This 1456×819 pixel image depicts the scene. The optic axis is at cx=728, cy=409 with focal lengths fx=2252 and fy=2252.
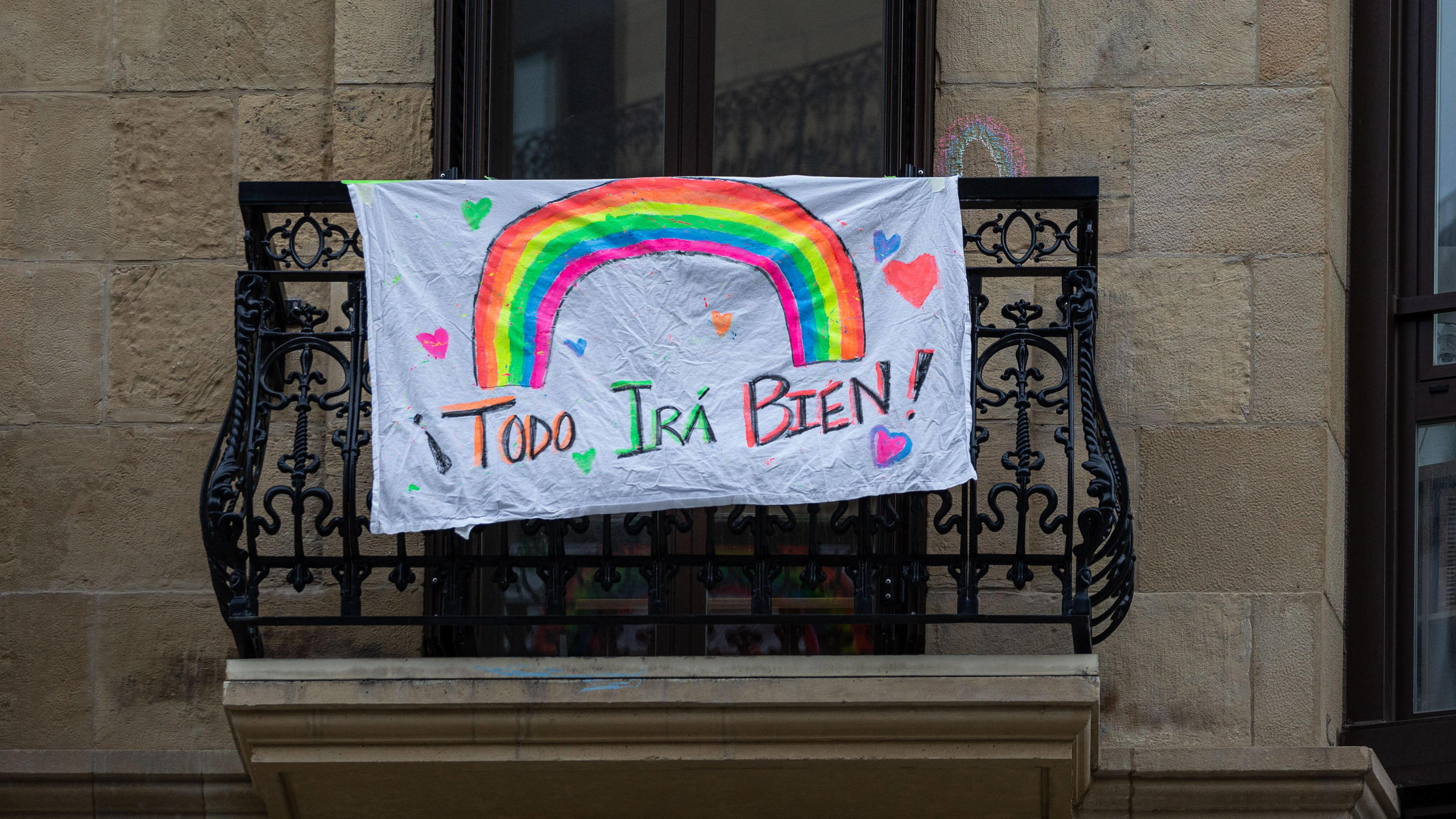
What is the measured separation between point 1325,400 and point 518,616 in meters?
2.86

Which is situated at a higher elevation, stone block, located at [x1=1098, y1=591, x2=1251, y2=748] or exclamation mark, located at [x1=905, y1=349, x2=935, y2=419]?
exclamation mark, located at [x1=905, y1=349, x2=935, y2=419]

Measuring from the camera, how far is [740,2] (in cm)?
817

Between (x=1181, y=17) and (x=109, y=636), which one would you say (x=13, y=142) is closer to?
(x=109, y=636)

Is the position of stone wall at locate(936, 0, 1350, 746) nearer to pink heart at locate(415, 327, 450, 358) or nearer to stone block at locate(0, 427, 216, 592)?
pink heart at locate(415, 327, 450, 358)

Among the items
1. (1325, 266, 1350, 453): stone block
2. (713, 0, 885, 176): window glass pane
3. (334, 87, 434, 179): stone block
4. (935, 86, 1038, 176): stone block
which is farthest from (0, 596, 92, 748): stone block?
(1325, 266, 1350, 453): stone block

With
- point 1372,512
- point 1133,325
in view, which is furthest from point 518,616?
point 1372,512

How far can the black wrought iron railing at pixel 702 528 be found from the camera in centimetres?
684

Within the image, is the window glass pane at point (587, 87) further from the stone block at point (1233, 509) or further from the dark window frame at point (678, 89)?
the stone block at point (1233, 509)

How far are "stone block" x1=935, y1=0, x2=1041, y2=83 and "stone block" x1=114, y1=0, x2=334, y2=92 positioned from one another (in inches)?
88.3

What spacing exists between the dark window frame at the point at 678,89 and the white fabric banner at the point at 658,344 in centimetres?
90

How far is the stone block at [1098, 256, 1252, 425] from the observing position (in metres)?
7.71

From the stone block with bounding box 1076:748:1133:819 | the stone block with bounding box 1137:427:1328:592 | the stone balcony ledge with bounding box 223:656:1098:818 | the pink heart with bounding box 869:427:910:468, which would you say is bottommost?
the stone block with bounding box 1076:748:1133:819

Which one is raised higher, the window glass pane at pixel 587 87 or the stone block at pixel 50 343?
the window glass pane at pixel 587 87

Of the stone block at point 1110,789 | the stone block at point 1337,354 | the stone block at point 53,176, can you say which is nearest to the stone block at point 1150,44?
the stone block at point 1337,354
